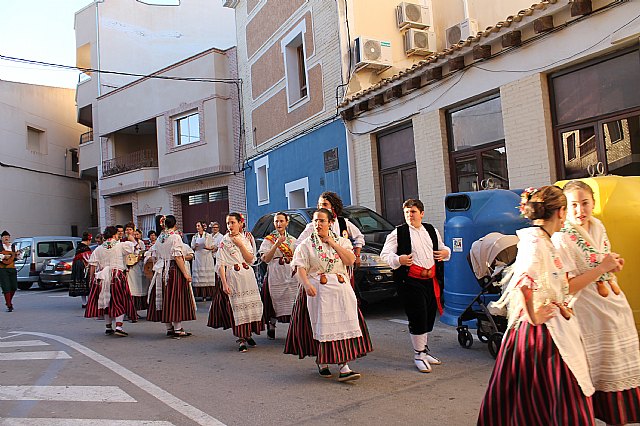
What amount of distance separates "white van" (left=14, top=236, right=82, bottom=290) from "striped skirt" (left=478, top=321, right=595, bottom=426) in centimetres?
1844

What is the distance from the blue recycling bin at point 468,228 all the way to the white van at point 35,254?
51.5ft

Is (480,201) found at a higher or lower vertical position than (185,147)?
lower

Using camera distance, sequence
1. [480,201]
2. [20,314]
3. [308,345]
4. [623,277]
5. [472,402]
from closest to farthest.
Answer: [472,402]
[623,277]
[308,345]
[480,201]
[20,314]

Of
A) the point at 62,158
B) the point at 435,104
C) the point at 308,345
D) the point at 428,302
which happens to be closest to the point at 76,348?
the point at 308,345

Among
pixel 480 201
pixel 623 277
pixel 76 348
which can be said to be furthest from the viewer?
pixel 76 348

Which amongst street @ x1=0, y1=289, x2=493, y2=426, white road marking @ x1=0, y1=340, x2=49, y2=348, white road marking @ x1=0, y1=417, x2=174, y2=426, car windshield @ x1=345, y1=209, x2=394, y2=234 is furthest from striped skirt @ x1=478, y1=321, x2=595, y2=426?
white road marking @ x1=0, y1=340, x2=49, y2=348

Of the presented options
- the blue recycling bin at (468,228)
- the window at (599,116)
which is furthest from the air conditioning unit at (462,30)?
the blue recycling bin at (468,228)

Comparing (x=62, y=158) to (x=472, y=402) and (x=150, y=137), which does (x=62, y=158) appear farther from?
(x=472, y=402)

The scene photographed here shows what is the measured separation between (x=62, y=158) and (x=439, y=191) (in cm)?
2556

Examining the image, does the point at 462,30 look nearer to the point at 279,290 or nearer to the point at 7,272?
the point at 279,290

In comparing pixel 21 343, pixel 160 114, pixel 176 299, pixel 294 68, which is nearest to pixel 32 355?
pixel 21 343

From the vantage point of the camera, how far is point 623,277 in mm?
5066

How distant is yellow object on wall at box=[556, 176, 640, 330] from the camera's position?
5.04m

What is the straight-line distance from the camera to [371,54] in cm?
1340
